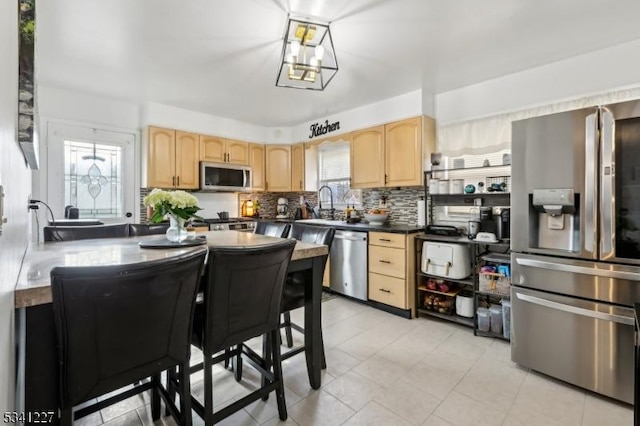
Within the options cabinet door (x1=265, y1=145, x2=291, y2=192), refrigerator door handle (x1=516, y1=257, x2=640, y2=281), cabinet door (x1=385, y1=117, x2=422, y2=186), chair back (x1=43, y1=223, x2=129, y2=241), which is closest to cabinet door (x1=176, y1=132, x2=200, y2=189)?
cabinet door (x1=265, y1=145, x2=291, y2=192)

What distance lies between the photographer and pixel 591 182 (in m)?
1.87

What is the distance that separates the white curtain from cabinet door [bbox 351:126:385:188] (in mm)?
696

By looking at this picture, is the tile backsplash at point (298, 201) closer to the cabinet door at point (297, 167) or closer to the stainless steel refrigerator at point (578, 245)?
the cabinet door at point (297, 167)

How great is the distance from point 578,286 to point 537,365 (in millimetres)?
623

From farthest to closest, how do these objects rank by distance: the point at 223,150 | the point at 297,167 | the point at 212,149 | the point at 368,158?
the point at 297,167 → the point at 223,150 → the point at 212,149 → the point at 368,158

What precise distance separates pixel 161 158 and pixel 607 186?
14.4ft

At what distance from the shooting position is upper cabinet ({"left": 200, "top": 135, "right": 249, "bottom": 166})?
4355mm

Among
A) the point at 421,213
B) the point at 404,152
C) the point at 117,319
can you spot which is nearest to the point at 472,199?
the point at 421,213

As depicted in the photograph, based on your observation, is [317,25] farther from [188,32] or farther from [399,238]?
[399,238]

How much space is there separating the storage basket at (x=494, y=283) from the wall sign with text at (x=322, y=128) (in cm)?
269

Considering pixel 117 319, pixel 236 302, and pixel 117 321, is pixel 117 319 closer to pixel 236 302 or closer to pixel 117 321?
pixel 117 321

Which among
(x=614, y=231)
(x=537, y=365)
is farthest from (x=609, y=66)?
(x=537, y=365)

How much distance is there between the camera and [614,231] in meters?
1.81

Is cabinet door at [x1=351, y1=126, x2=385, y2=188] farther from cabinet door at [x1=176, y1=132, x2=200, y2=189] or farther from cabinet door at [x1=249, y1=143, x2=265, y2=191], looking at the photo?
cabinet door at [x1=176, y1=132, x2=200, y2=189]
